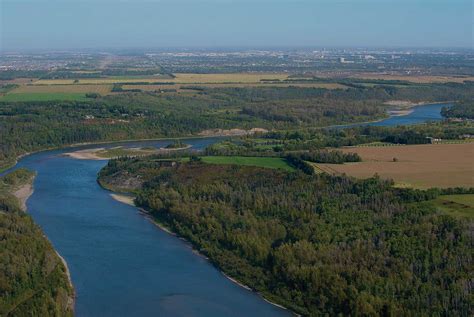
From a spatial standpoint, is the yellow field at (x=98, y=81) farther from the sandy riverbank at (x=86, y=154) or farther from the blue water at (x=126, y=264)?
the blue water at (x=126, y=264)

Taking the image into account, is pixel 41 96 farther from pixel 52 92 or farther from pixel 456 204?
pixel 456 204

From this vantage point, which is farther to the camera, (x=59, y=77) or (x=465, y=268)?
(x=59, y=77)

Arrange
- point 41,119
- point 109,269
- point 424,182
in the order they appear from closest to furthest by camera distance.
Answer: point 109,269, point 424,182, point 41,119

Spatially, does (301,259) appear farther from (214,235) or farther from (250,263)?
(214,235)

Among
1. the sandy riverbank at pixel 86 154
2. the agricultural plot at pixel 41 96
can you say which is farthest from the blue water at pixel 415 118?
the agricultural plot at pixel 41 96

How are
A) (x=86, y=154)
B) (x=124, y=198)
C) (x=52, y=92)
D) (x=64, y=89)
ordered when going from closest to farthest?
(x=124, y=198)
(x=86, y=154)
(x=52, y=92)
(x=64, y=89)

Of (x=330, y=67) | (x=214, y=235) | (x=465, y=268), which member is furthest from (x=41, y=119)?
(x=330, y=67)

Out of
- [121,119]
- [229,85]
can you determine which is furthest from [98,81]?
[121,119]
